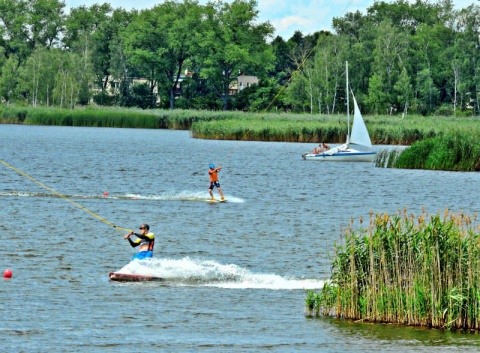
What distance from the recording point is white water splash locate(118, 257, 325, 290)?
84.9 ft

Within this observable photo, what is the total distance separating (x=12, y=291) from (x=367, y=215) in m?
20.7

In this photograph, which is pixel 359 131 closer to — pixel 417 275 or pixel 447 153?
pixel 447 153

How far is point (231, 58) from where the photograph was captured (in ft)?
560

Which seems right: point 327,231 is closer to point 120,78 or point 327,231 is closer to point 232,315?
point 232,315

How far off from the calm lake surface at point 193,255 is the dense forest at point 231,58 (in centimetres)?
7104

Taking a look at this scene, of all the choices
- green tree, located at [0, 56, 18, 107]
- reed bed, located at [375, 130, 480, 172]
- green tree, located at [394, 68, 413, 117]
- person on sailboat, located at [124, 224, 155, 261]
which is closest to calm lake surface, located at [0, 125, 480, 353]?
person on sailboat, located at [124, 224, 155, 261]

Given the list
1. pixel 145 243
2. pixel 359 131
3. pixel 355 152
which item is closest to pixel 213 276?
pixel 145 243

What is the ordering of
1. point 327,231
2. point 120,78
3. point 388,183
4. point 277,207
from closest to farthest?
point 327,231, point 277,207, point 388,183, point 120,78

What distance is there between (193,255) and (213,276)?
4.01 metres

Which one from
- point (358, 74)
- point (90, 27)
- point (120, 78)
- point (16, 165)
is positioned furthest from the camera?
point (90, 27)

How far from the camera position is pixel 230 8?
591ft

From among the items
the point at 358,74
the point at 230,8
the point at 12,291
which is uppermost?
the point at 230,8

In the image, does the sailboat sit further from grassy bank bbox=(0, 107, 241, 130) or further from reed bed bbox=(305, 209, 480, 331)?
reed bed bbox=(305, 209, 480, 331)

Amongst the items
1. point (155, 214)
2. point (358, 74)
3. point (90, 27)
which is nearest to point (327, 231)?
point (155, 214)
